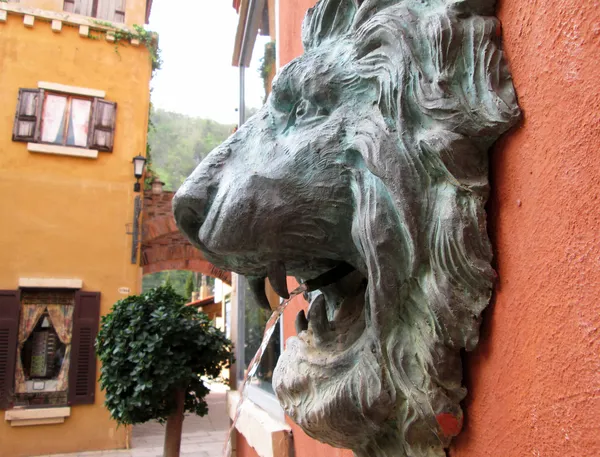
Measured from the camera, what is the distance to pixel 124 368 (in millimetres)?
4395

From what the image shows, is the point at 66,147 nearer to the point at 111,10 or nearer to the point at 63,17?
the point at 63,17

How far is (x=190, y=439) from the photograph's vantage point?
7.21m

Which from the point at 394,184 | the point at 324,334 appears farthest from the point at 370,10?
the point at 324,334

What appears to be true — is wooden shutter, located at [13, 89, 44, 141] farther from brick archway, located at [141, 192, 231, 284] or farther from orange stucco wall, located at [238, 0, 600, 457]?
orange stucco wall, located at [238, 0, 600, 457]

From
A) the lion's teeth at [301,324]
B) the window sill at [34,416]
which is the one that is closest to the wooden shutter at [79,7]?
the window sill at [34,416]

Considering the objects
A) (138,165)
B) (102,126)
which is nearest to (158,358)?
(138,165)

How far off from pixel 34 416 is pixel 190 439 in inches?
90.9

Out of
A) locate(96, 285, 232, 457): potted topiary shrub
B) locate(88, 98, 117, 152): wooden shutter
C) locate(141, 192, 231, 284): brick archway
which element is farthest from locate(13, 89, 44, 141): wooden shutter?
locate(96, 285, 232, 457): potted topiary shrub

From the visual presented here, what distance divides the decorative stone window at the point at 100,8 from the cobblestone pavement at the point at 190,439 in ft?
25.1

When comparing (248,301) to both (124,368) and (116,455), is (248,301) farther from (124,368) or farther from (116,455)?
(116,455)

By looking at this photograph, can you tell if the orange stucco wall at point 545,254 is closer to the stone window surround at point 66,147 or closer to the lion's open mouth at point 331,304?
the lion's open mouth at point 331,304

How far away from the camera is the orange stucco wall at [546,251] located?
544 millimetres

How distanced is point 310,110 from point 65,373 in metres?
7.97

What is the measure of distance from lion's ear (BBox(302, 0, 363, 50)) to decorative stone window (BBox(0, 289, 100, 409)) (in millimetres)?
7636
